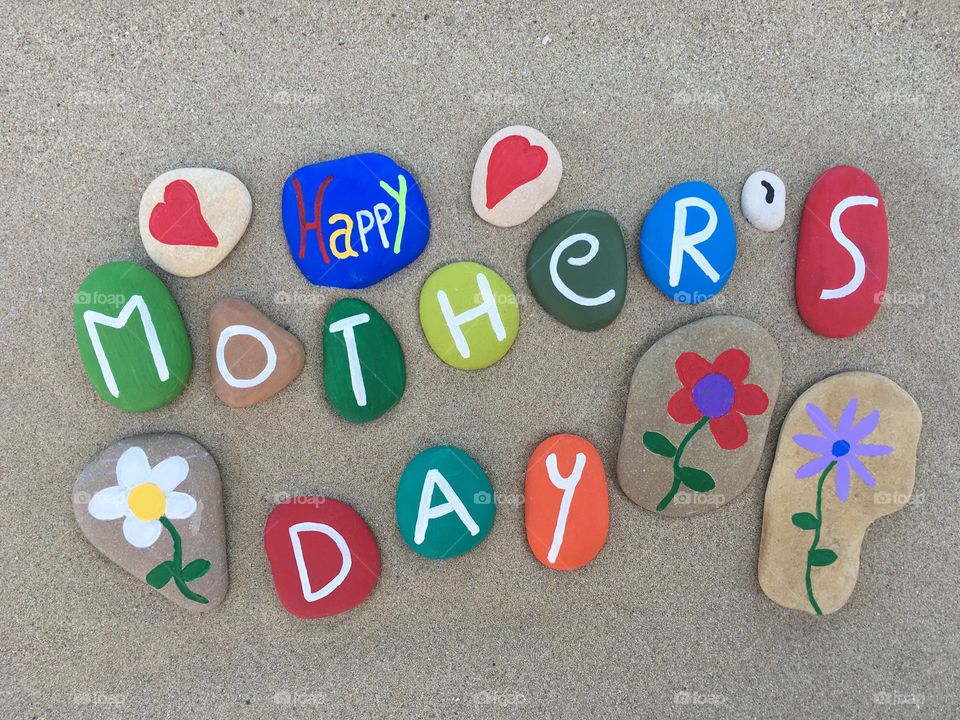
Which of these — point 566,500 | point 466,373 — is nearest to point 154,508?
point 466,373

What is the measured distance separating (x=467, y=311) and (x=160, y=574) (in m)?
0.75

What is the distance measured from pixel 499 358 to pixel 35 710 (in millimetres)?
1126

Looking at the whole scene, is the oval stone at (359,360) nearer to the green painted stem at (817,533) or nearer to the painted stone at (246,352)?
the painted stone at (246,352)

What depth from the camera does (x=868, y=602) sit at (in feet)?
4.02

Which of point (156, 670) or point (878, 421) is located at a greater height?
point (878, 421)

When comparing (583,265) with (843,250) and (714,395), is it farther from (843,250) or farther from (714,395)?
(843,250)

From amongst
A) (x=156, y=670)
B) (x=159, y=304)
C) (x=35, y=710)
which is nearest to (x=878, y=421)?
(x=159, y=304)

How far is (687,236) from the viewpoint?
1.11 metres

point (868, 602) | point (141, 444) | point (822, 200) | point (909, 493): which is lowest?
point (868, 602)

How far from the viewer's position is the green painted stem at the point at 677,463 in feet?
3.79

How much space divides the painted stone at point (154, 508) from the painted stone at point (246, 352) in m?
0.15

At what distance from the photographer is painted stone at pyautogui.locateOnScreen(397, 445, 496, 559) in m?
1.14

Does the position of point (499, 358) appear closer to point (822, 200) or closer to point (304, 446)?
point (304, 446)

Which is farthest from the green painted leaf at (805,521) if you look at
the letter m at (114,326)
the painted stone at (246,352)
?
the letter m at (114,326)
